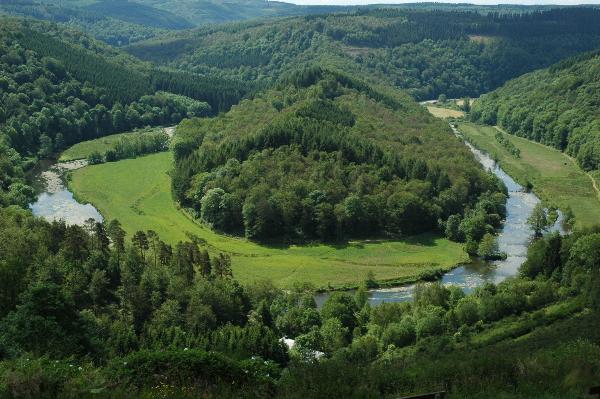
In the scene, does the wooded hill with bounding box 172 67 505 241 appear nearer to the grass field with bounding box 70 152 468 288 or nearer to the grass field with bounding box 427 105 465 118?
the grass field with bounding box 70 152 468 288

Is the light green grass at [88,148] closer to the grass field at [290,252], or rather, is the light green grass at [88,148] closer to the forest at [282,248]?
the forest at [282,248]

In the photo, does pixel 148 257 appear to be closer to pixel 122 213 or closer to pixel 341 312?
pixel 341 312

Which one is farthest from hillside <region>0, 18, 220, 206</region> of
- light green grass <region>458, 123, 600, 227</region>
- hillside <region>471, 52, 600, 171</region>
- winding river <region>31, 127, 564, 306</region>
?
light green grass <region>458, 123, 600, 227</region>

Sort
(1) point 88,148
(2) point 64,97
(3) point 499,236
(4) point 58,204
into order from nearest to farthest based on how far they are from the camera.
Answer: (3) point 499,236, (4) point 58,204, (1) point 88,148, (2) point 64,97

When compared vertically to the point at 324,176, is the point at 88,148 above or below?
below

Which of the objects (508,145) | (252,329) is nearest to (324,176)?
(252,329)

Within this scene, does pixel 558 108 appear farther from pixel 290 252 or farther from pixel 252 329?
pixel 252 329
